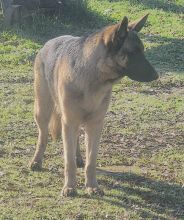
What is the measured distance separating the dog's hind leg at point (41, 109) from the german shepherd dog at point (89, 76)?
50 millimetres

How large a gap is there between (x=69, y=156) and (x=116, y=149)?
5.44 feet

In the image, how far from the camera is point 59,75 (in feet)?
20.5

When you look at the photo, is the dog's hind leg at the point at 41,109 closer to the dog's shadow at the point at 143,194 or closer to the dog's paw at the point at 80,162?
the dog's paw at the point at 80,162

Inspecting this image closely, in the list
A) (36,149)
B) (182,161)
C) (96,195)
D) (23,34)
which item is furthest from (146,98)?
(23,34)

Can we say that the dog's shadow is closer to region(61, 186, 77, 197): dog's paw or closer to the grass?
the grass

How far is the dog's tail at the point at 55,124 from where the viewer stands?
272 inches

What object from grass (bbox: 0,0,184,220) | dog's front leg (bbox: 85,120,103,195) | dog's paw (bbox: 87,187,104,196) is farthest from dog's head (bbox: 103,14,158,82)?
grass (bbox: 0,0,184,220)

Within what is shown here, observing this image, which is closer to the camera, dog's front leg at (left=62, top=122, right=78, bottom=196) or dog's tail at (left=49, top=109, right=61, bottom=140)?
dog's front leg at (left=62, top=122, right=78, bottom=196)

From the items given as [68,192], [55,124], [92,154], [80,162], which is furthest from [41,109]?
[68,192]

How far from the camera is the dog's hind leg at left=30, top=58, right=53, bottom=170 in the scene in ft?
22.6

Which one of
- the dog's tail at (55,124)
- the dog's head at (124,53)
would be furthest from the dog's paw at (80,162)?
the dog's head at (124,53)

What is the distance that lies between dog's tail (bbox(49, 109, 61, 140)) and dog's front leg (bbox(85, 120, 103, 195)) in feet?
2.13

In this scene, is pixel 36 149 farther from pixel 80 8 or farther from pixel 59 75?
pixel 80 8

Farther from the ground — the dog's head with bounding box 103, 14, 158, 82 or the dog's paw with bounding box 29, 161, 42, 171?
the dog's head with bounding box 103, 14, 158, 82
